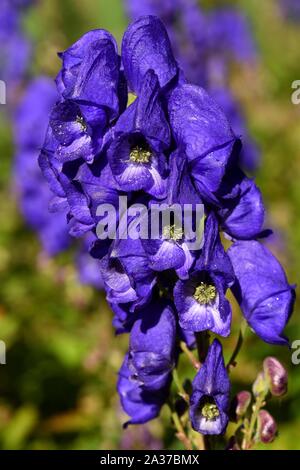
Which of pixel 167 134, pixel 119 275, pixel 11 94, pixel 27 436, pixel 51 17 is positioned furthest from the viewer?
pixel 51 17

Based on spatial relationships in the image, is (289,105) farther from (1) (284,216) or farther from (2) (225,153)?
(2) (225,153)

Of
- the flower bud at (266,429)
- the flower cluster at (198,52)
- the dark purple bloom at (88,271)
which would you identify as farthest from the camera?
the flower cluster at (198,52)

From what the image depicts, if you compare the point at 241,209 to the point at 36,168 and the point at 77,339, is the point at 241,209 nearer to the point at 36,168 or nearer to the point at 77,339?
the point at 77,339

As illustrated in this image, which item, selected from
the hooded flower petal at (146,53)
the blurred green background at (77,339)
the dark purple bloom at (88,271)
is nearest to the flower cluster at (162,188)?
the hooded flower petal at (146,53)

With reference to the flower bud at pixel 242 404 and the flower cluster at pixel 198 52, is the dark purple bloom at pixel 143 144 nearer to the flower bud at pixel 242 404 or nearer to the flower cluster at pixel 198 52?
the flower bud at pixel 242 404

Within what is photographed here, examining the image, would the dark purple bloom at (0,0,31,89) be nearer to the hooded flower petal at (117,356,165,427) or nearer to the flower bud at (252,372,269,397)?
the hooded flower petal at (117,356,165,427)
